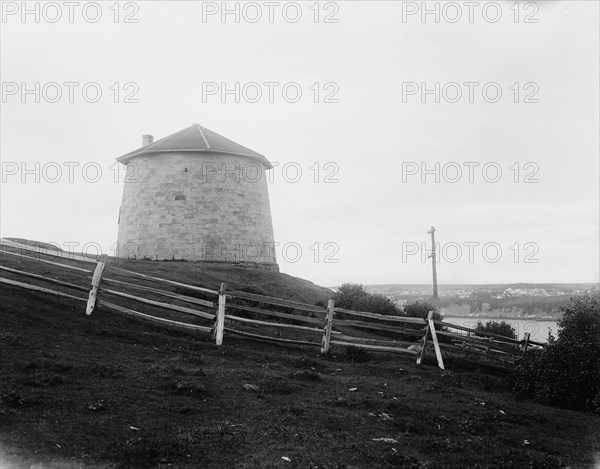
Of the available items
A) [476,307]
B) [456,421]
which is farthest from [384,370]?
[476,307]

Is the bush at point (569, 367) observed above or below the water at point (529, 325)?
above

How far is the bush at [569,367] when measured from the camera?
1458cm

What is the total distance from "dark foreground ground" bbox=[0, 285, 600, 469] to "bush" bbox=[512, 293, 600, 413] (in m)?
0.71

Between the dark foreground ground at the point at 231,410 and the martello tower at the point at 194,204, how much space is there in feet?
68.0

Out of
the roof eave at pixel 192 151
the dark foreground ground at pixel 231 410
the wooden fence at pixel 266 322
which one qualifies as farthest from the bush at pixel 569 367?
the roof eave at pixel 192 151

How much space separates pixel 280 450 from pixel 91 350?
6.20 m

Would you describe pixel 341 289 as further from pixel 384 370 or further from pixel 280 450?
pixel 280 450

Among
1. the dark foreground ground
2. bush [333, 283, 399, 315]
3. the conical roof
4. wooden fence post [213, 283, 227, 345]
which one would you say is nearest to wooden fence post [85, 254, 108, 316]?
the dark foreground ground

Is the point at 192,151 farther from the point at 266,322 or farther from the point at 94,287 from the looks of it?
the point at 94,287

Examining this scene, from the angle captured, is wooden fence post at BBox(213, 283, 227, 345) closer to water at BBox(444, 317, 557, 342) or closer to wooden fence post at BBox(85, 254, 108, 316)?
wooden fence post at BBox(85, 254, 108, 316)

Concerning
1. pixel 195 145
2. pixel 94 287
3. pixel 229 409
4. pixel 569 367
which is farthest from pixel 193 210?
pixel 229 409

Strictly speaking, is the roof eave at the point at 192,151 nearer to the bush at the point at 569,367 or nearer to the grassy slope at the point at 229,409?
the grassy slope at the point at 229,409

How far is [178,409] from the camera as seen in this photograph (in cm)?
1016

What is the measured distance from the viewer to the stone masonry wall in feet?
121
